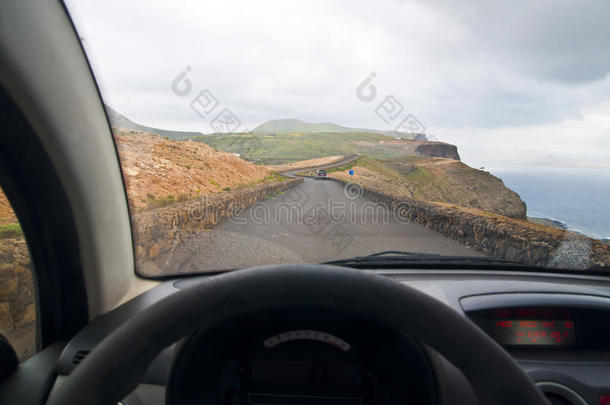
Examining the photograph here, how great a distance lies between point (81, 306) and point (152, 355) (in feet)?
4.59

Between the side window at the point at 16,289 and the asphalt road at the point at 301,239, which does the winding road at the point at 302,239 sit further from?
the side window at the point at 16,289

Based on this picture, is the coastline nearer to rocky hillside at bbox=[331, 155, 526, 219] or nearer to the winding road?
rocky hillside at bbox=[331, 155, 526, 219]

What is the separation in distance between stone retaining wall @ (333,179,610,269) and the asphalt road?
0.63ft

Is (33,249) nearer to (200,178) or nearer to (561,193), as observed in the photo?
(200,178)

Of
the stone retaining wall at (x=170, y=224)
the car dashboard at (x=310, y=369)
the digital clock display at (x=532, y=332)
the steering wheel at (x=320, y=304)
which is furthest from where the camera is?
the stone retaining wall at (x=170, y=224)

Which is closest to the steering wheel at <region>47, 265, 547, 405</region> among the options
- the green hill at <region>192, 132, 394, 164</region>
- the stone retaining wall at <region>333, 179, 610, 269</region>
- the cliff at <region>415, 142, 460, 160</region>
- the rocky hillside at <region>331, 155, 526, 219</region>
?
the stone retaining wall at <region>333, 179, 610, 269</region>

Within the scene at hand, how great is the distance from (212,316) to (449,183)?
3.68 metres

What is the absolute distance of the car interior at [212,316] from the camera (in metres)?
1.01

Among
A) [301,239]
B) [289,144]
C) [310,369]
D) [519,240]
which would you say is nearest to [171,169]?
[301,239]

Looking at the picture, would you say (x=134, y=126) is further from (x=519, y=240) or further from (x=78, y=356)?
(x=519, y=240)

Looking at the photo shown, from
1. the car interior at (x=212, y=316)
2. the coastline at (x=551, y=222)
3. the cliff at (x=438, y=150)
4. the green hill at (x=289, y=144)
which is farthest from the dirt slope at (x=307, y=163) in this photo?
the car interior at (x=212, y=316)

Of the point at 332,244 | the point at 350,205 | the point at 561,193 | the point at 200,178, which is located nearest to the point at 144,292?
the point at 200,178

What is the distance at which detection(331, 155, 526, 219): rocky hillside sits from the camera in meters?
3.52

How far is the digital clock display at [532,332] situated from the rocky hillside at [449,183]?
136cm
